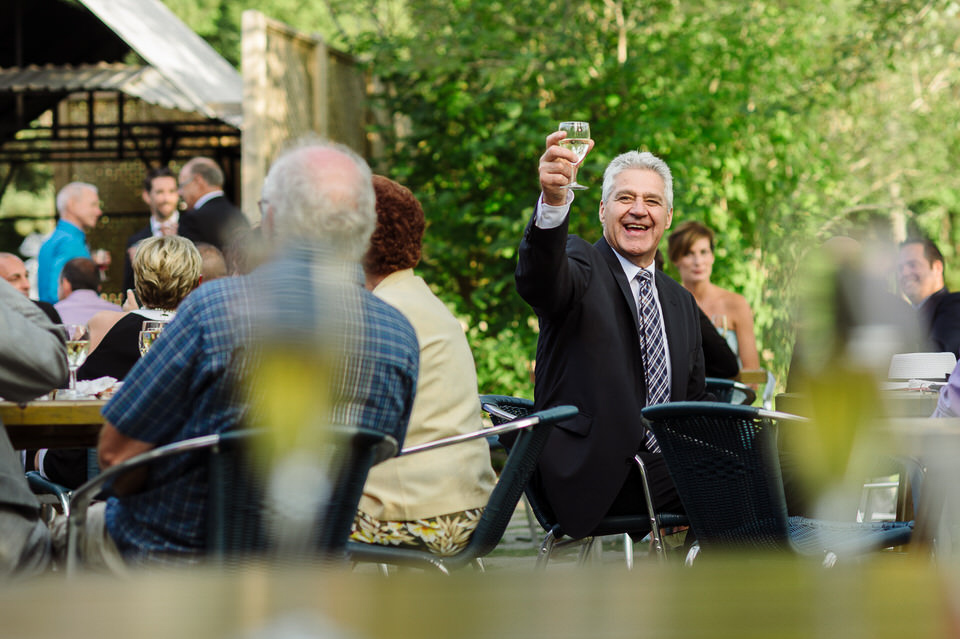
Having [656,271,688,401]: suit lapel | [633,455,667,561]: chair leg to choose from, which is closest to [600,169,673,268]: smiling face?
[656,271,688,401]: suit lapel

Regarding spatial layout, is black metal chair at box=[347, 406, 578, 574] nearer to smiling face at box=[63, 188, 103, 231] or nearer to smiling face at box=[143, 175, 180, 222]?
smiling face at box=[143, 175, 180, 222]

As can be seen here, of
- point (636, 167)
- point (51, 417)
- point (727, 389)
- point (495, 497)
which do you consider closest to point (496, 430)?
point (495, 497)

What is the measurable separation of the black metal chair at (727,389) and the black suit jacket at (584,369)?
84cm

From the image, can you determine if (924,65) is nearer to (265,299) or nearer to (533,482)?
(533,482)

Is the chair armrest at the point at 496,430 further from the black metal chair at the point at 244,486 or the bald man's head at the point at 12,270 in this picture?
the bald man's head at the point at 12,270

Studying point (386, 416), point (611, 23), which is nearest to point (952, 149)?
point (611, 23)

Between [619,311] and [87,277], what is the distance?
3.64 metres

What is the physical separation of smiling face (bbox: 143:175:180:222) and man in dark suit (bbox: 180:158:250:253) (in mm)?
156

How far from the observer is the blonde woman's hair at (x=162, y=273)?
12.7 ft

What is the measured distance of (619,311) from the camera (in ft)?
11.3

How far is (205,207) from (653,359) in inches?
148

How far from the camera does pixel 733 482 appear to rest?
2.89 meters

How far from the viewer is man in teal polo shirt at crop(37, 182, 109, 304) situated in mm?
7156

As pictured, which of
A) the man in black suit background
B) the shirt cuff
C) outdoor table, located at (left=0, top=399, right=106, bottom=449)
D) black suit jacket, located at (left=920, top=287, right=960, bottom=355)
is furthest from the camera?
the man in black suit background
